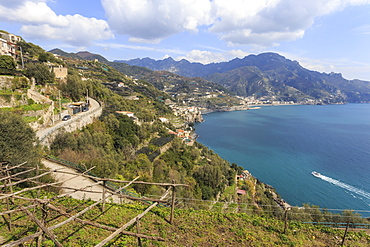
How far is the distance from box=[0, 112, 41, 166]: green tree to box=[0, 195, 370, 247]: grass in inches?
120

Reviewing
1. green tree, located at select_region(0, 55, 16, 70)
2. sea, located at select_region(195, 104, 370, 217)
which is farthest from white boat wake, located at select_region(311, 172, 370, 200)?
green tree, located at select_region(0, 55, 16, 70)

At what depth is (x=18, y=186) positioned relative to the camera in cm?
869

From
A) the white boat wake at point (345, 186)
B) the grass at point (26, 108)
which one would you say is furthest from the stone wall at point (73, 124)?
the white boat wake at point (345, 186)

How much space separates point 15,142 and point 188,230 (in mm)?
10184

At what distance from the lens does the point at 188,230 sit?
6.59 m

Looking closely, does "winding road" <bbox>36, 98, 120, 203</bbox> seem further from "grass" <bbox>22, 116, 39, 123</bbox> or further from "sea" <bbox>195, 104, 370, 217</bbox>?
"sea" <bbox>195, 104, 370, 217</bbox>

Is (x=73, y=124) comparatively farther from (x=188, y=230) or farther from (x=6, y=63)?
(x=188, y=230)

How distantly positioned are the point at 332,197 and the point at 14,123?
36847mm

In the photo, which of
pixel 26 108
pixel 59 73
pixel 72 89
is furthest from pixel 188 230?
pixel 59 73

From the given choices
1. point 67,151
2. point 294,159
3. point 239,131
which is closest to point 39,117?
point 67,151

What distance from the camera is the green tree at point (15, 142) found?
918 centimetres

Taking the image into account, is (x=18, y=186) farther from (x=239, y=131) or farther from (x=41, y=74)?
(x=239, y=131)

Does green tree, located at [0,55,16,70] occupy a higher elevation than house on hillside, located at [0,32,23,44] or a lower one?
lower

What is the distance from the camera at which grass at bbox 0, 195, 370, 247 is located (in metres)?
5.70
